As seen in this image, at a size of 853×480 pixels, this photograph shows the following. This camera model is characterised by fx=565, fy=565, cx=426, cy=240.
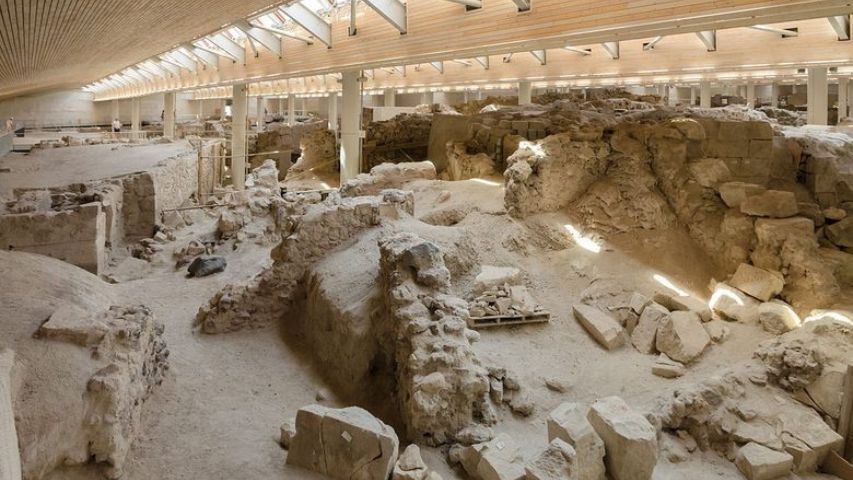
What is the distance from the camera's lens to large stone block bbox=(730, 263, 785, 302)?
25.7ft

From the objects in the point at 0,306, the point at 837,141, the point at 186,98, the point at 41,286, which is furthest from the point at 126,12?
the point at 186,98

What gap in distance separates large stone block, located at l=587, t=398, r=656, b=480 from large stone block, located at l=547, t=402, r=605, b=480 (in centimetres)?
9

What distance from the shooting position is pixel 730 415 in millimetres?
5734

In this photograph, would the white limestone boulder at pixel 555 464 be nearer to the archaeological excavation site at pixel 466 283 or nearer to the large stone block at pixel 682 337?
the archaeological excavation site at pixel 466 283

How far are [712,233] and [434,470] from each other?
256 inches

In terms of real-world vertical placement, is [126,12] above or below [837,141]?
above

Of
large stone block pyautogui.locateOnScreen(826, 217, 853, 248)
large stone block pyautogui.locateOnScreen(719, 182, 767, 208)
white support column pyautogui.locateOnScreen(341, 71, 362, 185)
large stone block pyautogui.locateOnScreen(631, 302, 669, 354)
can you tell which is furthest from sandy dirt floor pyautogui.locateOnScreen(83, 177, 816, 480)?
white support column pyautogui.locateOnScreen(341, 71, 362, 185)

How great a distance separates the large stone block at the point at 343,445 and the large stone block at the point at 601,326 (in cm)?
354

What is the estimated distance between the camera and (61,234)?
28.7ft

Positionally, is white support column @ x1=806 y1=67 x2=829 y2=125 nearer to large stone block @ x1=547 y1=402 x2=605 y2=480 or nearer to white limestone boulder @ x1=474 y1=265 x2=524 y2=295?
white limestone boulder @ x1=474 y1=265 x2=524 y2=295

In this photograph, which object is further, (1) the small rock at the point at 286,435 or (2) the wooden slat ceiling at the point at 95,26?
(2) the wooden slat ceiling at the point at 95,26

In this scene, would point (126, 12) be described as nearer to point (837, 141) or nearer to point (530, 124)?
point (530, 124)

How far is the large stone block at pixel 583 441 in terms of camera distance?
4664 millimetres

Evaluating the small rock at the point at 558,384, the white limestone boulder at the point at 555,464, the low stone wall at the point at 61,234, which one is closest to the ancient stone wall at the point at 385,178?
the low stone wall at the point at 61,234
